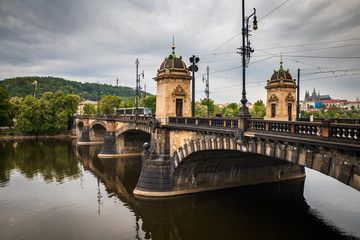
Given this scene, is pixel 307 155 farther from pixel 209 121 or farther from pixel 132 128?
pixel 132 128

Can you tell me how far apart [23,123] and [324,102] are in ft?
661

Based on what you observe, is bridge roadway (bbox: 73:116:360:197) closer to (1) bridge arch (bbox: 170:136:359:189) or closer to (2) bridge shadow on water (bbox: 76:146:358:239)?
(1) bridge arch (bbox: 170:136:359:189)

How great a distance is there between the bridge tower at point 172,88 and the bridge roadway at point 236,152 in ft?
3.93

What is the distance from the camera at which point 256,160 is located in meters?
24.4

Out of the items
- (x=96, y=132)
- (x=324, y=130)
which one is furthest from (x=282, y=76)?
(x=96, y=132)

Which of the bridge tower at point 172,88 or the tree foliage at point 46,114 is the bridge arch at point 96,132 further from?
the bridge tower at point 172,88

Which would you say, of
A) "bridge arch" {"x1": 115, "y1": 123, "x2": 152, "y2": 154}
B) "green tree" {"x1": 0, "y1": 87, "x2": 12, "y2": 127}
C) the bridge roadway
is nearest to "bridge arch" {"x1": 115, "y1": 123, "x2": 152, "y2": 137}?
the bridge roadway

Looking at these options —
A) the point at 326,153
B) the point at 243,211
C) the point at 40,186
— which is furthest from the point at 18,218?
the point at 326,153

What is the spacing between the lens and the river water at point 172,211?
16047 mm

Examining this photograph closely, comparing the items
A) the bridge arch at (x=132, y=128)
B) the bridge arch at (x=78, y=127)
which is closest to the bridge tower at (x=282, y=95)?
the bridge arch at (x=132, y=128)

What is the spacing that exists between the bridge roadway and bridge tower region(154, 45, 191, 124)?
1199mm

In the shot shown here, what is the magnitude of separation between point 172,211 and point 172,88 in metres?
11.0

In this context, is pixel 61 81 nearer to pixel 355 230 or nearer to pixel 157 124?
pixel 157 124

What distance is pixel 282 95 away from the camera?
2995 centimetres
